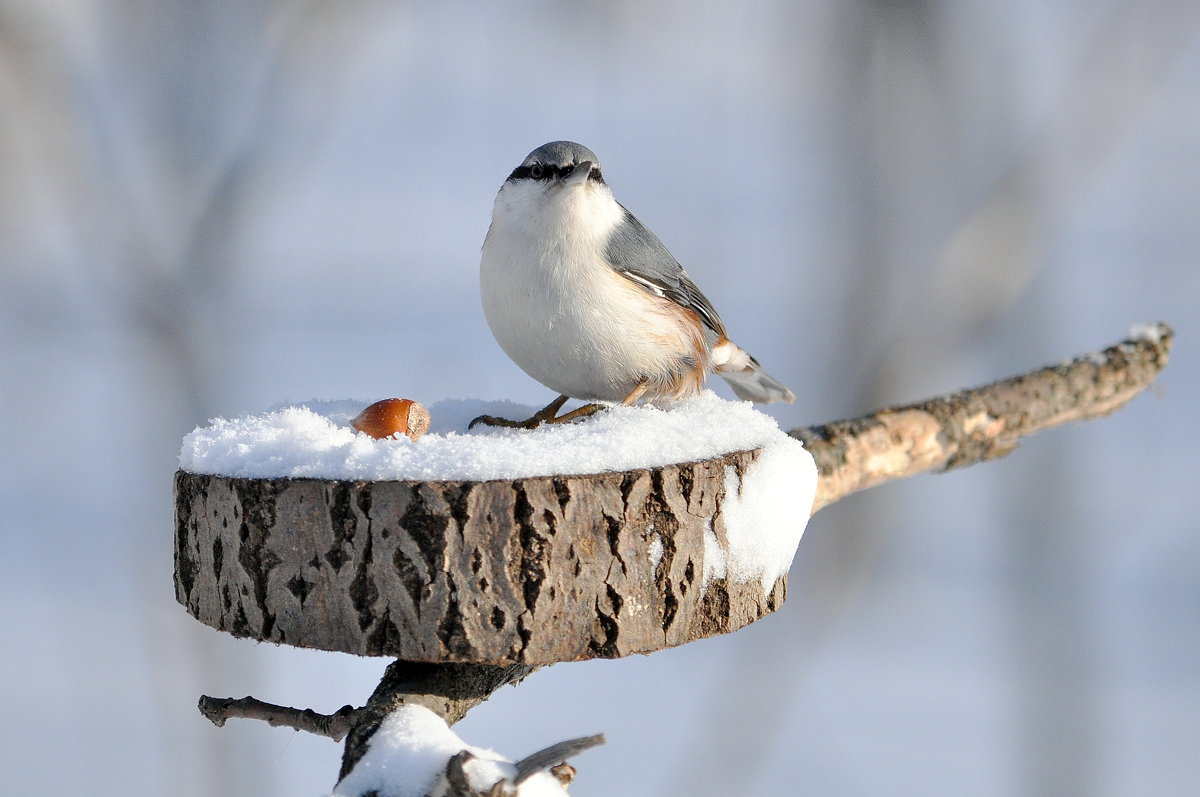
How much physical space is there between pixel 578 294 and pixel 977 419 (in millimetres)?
1238

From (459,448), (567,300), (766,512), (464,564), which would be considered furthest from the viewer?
(567,300)

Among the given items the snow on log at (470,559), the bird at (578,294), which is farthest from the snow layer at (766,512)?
the bird at (578,294)

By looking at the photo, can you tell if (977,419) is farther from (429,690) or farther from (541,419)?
(429,690)

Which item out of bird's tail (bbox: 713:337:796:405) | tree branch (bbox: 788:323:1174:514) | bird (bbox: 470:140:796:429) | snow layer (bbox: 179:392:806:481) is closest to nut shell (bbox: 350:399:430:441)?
snow layer (bbox: 179:392:806:481)

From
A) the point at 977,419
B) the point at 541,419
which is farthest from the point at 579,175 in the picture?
the point at 977,419

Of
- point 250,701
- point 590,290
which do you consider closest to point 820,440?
point 590,290

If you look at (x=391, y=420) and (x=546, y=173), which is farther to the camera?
(x=546, y=173)

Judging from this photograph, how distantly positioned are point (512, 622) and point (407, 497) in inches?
9.0

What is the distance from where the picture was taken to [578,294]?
5.83ft

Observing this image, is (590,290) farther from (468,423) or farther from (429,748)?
(429,748)

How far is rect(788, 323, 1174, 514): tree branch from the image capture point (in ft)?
7.45

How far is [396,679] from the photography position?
1503 millimetres

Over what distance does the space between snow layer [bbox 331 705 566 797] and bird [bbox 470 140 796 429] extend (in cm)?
72

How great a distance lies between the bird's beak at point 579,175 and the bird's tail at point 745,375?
1.94 ft
